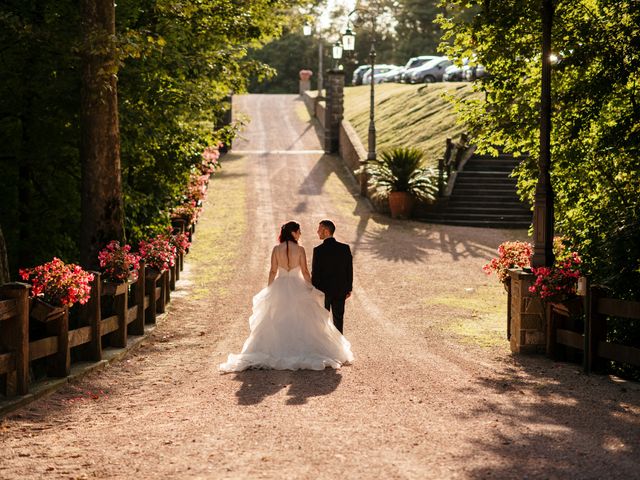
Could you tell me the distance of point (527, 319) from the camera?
14.6m

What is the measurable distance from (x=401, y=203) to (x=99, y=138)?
62.9ft

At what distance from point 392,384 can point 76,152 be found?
26.5ft

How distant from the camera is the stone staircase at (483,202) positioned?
32.4 meters

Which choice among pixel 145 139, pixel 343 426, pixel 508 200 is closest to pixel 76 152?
pixel 145 139

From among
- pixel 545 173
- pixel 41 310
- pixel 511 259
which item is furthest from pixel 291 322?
pixel 511 259

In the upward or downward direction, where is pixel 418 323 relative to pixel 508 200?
downward

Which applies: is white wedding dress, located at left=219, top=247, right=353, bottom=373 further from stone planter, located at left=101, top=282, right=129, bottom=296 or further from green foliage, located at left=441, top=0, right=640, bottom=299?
green foliage, located at left=441, top=0, right=640, bottom=299

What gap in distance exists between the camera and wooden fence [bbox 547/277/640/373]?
38.9 ft

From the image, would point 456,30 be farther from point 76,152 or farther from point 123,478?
point 123,478

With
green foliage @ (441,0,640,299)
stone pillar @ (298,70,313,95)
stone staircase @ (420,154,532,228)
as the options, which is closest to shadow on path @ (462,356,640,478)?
green foliage @ (441,0,640,299)

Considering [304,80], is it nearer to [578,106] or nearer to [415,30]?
[415,30]

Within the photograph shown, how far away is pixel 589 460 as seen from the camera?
26.2ft

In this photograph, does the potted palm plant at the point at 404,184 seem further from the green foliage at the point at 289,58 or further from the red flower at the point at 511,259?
the green foliage at the point at 289,58

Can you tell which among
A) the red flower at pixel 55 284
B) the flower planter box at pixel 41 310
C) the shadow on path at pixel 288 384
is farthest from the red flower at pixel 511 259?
the flower planter box at pixel 41 310
